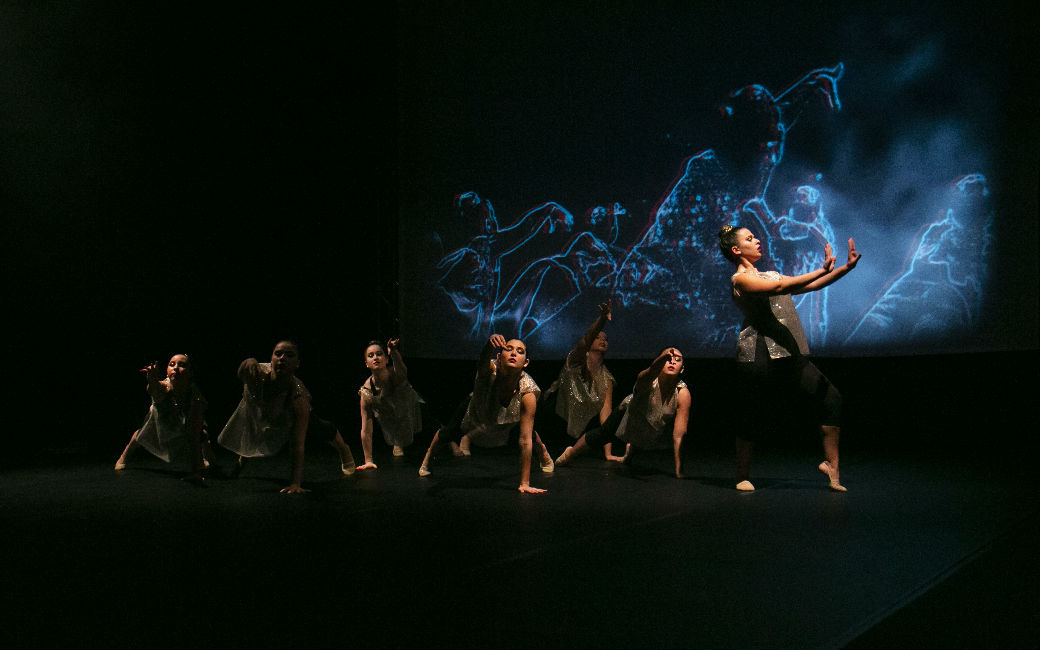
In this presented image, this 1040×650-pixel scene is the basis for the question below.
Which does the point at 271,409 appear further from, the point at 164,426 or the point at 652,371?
the point at 652,371

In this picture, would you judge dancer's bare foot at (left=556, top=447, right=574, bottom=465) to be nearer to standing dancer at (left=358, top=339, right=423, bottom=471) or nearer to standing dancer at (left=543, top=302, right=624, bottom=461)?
standing dancer at (left=543, top=302, right=624, bottom=461)

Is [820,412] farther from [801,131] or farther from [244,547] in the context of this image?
[244,547]

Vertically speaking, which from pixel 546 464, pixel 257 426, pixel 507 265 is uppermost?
pixel 507 265

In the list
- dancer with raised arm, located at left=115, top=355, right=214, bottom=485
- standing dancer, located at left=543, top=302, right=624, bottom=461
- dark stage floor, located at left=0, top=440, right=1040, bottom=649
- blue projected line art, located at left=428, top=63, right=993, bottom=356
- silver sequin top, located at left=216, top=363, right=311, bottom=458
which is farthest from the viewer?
standing dancer, located at left=543, top=302, right=624, bottom=461

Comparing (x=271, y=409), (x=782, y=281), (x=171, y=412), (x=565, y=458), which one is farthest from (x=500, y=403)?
(x=171, y=412)

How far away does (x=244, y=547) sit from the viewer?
339 centimetres

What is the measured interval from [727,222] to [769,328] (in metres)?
2.10

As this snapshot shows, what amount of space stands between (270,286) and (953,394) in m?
5.70

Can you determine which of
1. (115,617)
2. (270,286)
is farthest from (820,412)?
(270,286)

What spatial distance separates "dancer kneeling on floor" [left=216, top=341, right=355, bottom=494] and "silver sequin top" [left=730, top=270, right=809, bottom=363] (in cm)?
252

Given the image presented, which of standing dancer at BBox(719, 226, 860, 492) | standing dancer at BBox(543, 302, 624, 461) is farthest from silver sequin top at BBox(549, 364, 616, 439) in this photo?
standing dancer at BBox(719, 226, 860, 492)

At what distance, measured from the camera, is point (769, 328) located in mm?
4695

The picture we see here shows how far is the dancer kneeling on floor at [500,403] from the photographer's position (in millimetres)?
5026

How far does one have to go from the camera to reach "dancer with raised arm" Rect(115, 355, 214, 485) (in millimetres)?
5473
